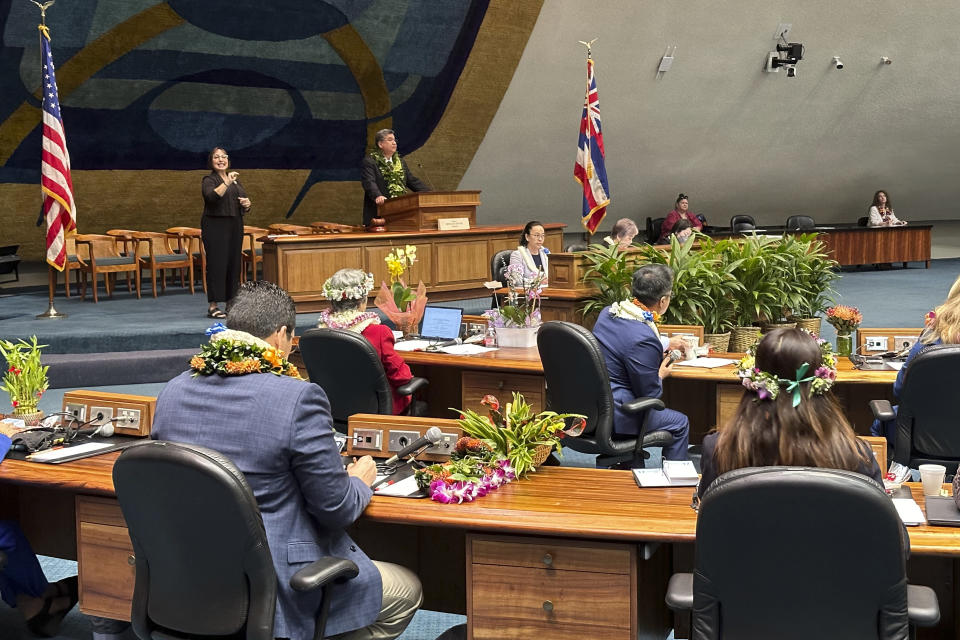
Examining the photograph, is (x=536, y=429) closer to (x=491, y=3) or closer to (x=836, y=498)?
(x=836, y=498)

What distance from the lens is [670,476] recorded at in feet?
10.2

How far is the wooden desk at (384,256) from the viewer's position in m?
9.88

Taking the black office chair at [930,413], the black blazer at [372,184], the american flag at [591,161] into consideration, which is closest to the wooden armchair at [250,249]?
the black blazer at [372,184]

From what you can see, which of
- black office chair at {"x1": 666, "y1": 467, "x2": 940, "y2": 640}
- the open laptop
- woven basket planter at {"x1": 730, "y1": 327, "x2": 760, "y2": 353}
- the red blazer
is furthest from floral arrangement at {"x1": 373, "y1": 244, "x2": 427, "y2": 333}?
black office chair at {"x1": 666, "y1": 467, "x2": 940, "y2": 640}

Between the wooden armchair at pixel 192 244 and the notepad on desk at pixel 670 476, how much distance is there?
9439mm

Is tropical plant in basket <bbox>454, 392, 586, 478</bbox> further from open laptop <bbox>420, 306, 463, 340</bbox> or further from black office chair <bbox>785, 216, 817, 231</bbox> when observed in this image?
black office chair <bbox>785, 216, 817, 231</bbox>

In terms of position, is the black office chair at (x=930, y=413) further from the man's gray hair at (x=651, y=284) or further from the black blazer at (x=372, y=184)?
the black blazer at (x=372, y=184)

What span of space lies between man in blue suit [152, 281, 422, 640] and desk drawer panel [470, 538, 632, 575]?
31 cm

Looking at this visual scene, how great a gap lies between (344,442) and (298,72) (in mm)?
10051

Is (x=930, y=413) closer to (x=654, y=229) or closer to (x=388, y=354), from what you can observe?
(x=388, y=354)

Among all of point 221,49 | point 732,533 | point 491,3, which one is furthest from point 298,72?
point 732,533

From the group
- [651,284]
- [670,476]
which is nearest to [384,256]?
[651,284]

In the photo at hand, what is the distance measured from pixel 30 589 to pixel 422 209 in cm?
734

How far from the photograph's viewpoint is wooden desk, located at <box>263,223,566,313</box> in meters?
9.88
